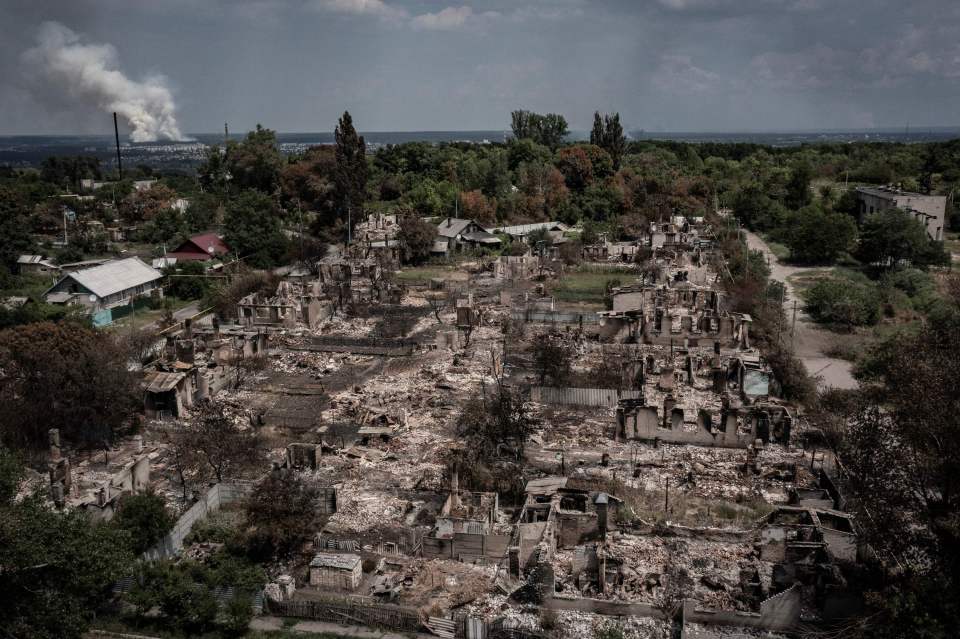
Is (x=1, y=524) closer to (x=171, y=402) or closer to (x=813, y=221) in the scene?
(x=171, y=402)

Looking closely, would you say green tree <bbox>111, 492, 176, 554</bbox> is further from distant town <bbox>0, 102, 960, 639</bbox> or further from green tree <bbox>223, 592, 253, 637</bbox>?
green tree <bbox>223, 592, 253, 637</bbox>

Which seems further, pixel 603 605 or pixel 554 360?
pixel 554 360

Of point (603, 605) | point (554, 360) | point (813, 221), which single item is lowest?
point (603, 605)

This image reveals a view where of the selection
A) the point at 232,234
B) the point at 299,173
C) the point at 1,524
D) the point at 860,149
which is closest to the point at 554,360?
the point at 1,524

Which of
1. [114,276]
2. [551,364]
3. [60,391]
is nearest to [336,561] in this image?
[60,391]

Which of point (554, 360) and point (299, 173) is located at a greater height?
point (299, 173)

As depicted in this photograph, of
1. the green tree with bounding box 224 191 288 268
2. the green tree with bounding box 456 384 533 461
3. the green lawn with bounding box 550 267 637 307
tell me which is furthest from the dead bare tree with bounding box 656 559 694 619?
the green tree with bounding box 224 191 288 268

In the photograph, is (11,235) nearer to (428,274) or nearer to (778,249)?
(428,274)
